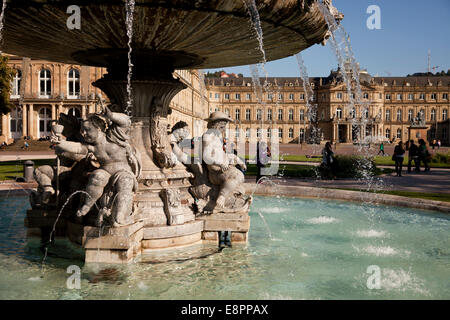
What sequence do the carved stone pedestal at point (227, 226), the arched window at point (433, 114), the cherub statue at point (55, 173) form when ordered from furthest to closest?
the arched window at point (433, 114), the cherub statue at point (55, 173), the carved stone pedestal at point (227, 226)

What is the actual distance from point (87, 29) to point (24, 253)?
275 cm

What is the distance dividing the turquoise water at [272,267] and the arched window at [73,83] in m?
42.3

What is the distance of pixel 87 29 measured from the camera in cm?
478

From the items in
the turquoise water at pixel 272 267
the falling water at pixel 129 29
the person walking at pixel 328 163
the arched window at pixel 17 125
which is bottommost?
the turquoise water at pixel 272 267

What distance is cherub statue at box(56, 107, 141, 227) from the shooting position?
204 inches

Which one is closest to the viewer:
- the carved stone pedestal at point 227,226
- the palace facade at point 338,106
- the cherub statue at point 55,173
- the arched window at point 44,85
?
the carved stone pedestal at point 227,226

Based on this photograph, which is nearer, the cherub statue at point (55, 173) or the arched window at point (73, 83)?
the cherub statue at point (55, 173)

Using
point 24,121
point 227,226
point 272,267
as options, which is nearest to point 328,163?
point 227,226

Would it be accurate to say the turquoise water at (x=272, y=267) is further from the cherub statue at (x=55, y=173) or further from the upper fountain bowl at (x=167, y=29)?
the upper fountain bowl at (x=167, y=29)

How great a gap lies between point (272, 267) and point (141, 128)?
2.65 meters

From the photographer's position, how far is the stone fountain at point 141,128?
14.8 ft

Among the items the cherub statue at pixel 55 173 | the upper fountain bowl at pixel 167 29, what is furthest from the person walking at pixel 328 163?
the cherub statue at pixel 55 173
